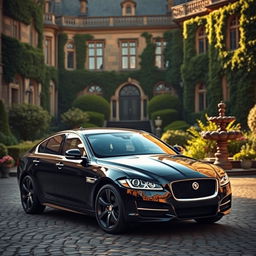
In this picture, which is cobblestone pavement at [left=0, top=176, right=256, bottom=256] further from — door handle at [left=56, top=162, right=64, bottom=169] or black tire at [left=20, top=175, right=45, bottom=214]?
door handle at [left=56, top=162, right=64, bottom=169]

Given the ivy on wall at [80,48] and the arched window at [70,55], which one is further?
the arched window at [70,55]

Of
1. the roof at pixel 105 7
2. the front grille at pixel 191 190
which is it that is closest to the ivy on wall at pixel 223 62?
the roof at pixel 105 7

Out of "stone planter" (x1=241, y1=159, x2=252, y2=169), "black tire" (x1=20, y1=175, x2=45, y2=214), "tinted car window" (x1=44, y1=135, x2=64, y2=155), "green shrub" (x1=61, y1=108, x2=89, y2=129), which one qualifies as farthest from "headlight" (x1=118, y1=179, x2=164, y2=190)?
"green shrub" (x1=61, y1=108, x2=89, y2=129)

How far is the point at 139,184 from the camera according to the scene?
700 centimetres

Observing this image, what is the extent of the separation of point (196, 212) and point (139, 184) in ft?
2.71

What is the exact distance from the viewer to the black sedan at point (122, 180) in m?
6.92

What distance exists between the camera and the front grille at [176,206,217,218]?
6914 mm

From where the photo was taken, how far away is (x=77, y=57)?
4419 centimetres

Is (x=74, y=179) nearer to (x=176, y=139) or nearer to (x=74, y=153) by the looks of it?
(x=74, y=153)

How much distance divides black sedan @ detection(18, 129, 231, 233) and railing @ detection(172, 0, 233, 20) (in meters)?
27.6

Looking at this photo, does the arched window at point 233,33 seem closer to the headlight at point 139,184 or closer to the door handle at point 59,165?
the door handle at point 59,165

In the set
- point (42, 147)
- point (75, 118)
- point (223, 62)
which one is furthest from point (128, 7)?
point (42, 147)

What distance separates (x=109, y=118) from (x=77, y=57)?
6035 millimetres

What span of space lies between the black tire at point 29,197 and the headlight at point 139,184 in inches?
108
